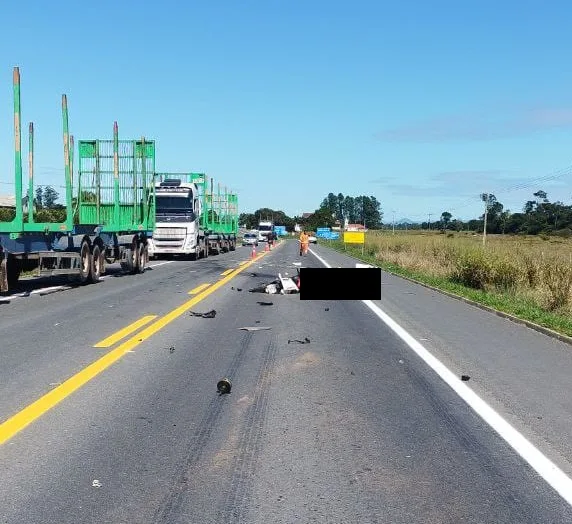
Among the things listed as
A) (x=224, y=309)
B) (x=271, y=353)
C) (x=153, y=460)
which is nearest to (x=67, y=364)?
(x=271, y=353)

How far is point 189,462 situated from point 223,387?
2.10m

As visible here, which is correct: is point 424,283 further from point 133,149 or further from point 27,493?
point 27,493

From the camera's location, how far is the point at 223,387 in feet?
22.4

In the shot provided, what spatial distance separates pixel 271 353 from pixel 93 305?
6.60 m

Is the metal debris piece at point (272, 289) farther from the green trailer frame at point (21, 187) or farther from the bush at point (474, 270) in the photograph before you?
the bush at point (474, 270)

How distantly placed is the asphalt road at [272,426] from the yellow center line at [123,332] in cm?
15

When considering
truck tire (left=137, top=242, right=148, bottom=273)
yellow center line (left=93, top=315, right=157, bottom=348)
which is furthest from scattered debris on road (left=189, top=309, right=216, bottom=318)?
truck tire (left=137, top=242, right=148, bottom=273)

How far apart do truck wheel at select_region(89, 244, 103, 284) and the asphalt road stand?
853cm

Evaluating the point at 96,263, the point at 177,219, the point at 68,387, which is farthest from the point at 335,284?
the point at 177,219

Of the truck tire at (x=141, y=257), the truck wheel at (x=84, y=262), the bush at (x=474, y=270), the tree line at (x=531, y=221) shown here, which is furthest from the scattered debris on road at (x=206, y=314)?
the tree line at (x=531, y=221)

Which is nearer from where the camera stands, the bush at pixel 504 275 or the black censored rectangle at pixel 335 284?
the black censored rectangle at pixel 335 284

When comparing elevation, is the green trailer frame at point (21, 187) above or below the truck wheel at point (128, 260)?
above

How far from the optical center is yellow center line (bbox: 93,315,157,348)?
949 cm

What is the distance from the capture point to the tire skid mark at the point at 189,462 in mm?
3907
